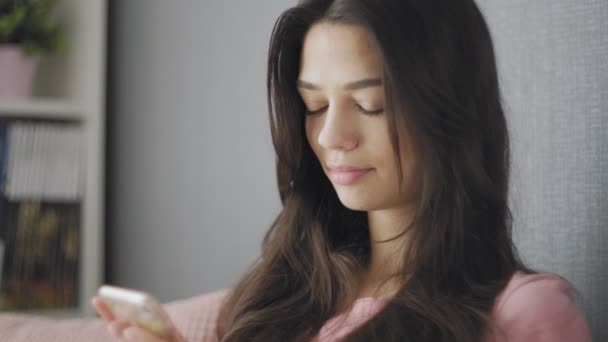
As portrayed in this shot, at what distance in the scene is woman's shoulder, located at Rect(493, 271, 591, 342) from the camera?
0.87 meters

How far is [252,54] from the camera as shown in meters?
1.78

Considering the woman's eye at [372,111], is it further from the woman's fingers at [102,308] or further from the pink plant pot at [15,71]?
the pink plant pot at [15,71]

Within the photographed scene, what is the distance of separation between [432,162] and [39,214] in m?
1.48

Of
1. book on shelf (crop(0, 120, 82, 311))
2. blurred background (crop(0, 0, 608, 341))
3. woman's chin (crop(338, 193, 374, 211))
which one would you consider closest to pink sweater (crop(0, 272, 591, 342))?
woman's chin (crop(338, 193, 374, 211))

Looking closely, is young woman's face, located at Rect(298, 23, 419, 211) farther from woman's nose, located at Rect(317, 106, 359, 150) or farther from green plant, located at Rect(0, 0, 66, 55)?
green plant, located at Rect(0, 0, 66, 55)

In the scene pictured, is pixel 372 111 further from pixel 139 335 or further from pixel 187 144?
pixel 187 144

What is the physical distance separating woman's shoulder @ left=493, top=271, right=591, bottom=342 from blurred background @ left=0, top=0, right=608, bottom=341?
853 mm

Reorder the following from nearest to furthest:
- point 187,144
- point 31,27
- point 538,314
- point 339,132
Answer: point 538,314, point 339,132, point 187,144, point 31,27

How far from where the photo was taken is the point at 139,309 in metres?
0.88

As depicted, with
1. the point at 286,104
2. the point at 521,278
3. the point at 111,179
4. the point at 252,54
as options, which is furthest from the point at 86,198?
the point at 521,278

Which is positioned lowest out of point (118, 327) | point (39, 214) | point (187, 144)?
point (39, 214)

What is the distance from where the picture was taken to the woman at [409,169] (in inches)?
36.0

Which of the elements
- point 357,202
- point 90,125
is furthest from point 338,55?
point 90,125

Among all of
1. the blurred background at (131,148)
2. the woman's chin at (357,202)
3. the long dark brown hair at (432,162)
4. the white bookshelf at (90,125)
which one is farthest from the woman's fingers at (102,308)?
the white bookshelf at (90,125)
